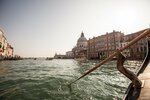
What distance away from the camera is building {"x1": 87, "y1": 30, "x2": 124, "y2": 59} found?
194 ft

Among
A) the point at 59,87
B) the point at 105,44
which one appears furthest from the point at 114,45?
the point at 59,87

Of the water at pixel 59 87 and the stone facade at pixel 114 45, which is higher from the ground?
the stone facade at pixel 114 45

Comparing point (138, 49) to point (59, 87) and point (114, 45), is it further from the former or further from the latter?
point (59, 87)

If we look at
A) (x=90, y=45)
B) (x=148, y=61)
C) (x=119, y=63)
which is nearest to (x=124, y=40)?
(x=90, y=45)

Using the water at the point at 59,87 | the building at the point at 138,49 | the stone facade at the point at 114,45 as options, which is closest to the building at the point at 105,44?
the stone facade at the point at 114,45

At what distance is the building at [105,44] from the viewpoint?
59244 mm

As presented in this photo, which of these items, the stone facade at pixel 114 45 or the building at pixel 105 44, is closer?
the stone facade at pixel 114 45

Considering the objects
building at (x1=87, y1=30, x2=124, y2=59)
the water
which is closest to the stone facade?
building at (x1=87, y1=30, x2=124, y2=59)

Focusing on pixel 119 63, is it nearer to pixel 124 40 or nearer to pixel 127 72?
pixel 127 72

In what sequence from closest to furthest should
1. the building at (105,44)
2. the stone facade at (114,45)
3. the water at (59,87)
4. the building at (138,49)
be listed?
the water at (59,87)
the building at (138,49)
the stone facade at (114,45)
the building at (105,44)

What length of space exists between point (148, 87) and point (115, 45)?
191 ft

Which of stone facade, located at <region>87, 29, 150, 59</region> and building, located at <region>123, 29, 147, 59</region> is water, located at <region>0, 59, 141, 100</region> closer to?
building, located at <region>123, 29, 147, 59</region>

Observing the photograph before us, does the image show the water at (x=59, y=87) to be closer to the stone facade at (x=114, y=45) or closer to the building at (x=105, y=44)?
the stone facade at (x=114, y=45)

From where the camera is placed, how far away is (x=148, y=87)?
3.44 meters
